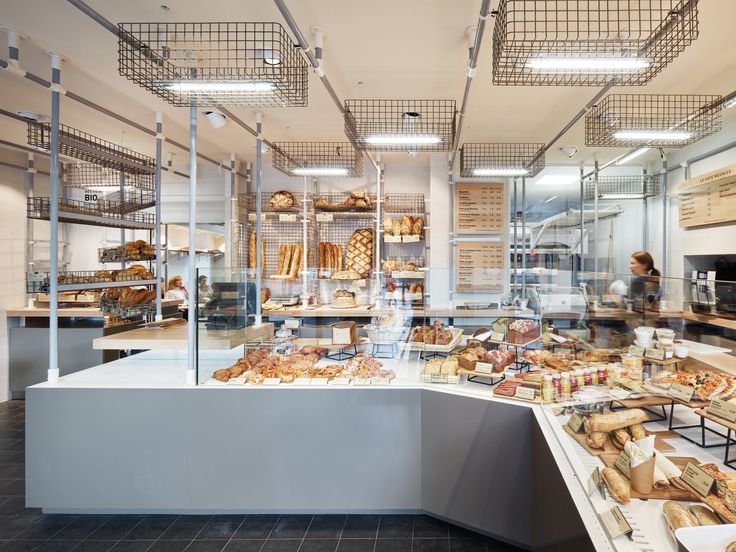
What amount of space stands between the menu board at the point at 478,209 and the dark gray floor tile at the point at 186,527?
4.53 m

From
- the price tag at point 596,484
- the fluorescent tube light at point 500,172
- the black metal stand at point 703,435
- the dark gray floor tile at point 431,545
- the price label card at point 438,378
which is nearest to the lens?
the price tag at point 596,484

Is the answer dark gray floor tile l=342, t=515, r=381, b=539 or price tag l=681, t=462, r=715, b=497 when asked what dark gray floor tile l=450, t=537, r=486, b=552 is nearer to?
dark gray floor tile l=342, t=515, r=381, b=539

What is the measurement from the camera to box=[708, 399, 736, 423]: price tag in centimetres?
135

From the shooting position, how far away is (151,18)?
8.70ft

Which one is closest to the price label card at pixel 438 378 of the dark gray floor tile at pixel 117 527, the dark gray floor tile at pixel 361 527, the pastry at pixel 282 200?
the dark gray floor tile at pixel 361 527

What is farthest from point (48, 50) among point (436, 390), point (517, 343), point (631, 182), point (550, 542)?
point (631, 182)

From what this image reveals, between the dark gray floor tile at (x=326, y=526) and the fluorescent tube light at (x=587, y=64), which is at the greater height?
the fluorescent tube light at (x=587, y=64)

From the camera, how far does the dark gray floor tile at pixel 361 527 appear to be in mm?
2375

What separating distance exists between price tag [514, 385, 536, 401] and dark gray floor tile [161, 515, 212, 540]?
203 centimetres

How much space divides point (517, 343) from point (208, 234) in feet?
17.7

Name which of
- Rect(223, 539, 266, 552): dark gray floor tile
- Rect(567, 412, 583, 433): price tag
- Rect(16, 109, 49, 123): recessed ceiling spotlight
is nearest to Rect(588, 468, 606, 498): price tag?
Rect(567, 412, 583, 433): price tag

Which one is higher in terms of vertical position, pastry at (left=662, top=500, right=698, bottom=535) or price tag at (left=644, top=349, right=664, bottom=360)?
price tag at (left=644, top=349, right=664, bottom=360)

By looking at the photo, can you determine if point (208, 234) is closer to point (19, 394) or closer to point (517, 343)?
point (19, 394)

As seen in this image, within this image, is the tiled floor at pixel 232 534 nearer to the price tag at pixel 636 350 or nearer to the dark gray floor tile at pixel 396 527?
the dark gray floor tile at pixel 396 527
